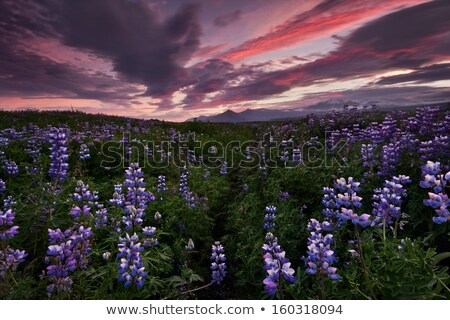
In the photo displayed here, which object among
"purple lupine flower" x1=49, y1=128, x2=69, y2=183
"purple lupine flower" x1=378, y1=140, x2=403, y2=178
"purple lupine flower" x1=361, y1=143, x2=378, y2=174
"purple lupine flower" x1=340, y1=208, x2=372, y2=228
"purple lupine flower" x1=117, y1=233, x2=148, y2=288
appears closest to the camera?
"purple lupine flower" x1=340, y1=208, x2=372, y2=228

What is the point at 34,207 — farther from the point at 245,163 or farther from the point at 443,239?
the point at 245,163

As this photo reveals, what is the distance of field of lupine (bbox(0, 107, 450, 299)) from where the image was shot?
224cm

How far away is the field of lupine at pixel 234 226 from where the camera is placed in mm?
2238

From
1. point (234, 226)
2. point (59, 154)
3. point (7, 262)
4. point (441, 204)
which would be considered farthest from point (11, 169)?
point (441, 204)

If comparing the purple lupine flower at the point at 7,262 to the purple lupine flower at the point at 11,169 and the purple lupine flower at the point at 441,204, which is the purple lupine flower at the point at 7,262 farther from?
the purple lupine flower at the point at 11,169

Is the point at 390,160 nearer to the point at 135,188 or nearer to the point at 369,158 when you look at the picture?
the point at 369,158

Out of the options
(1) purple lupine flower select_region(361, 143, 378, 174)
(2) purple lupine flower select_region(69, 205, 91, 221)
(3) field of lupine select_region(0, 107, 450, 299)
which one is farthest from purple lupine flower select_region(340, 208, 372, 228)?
(1) purple lupine flower select_region(361, 143, 378, 174)

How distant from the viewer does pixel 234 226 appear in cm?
455

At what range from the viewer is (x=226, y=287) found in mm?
3672

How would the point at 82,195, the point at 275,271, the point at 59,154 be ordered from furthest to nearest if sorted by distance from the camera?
1. the point at 59,154
2. the point at 82,195
3. the point at 275,271

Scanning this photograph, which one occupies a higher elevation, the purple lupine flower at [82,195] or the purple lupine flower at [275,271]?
the purple lupine flower at [82,195]

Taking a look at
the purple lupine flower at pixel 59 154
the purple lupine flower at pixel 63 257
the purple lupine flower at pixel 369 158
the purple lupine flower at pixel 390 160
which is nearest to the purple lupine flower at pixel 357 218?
the purple lupine flower at pixel 63 257

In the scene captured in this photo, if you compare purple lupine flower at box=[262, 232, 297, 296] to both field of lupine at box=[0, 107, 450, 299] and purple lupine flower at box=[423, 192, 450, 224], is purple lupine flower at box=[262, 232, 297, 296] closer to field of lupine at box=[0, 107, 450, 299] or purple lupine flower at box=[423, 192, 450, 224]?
field of lupine at box=[0, 107, 450, 299]

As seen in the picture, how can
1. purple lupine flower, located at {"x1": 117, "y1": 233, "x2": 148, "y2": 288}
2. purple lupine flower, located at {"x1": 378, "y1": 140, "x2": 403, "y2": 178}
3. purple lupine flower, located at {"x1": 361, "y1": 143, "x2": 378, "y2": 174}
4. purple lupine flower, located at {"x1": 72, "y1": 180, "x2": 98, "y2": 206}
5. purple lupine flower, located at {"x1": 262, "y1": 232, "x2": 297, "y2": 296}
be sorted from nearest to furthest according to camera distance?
purple lupine flower, located at {"x1": 262, "y1": 232, "x2": 297, "y2": 296} → purple lupine flower, located at {"x1": 117, "y1": 233, "x2": 148, "y2": 288} → purple lupine flower, located at {"x1": 72, "y1": 180, "x2": 98, "y2": 206} → purple lupine flower, located at {"x1": 378, "y1": 140, "x2": 403, "y2": 178} → purple lupine flower, located at {"x1": 361, "y1": 143, "x2": 378, "y2": 174}
